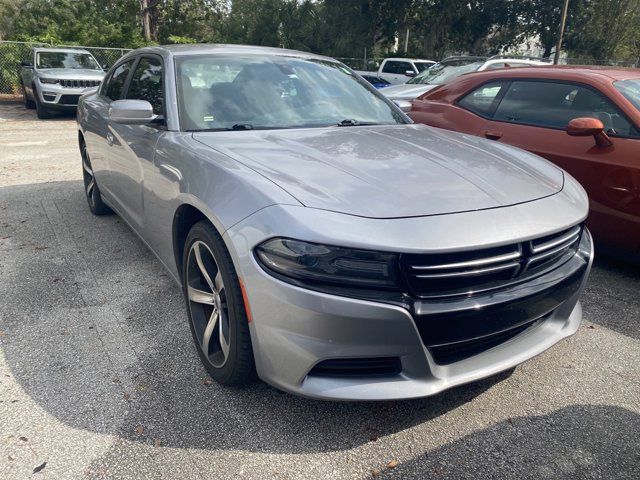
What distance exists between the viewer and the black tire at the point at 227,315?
7.02ft

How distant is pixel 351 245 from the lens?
1.85 m

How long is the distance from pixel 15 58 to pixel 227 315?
17.8 meters

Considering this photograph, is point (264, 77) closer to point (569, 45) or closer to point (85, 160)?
point (85, 160)

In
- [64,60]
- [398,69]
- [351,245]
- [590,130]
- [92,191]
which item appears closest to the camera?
[351,245]

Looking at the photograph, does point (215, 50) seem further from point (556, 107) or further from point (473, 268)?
point (556, 107)

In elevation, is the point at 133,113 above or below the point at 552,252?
above

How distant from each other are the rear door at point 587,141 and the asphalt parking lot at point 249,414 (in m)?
0.68

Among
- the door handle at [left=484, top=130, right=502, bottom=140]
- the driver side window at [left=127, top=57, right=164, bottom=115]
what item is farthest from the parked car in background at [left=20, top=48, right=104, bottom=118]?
the door handle at [left=484, top=130, right=502, bottom=140]

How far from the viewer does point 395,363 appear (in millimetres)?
1966

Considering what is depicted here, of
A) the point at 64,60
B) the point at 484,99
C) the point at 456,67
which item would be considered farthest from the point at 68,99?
the point at 484,99

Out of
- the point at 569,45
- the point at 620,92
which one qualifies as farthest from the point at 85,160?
the point at 569,45

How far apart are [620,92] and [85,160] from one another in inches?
193

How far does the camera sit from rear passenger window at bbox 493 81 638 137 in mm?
3908

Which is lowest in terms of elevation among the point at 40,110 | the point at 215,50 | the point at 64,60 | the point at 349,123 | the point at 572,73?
the point at 40,110
